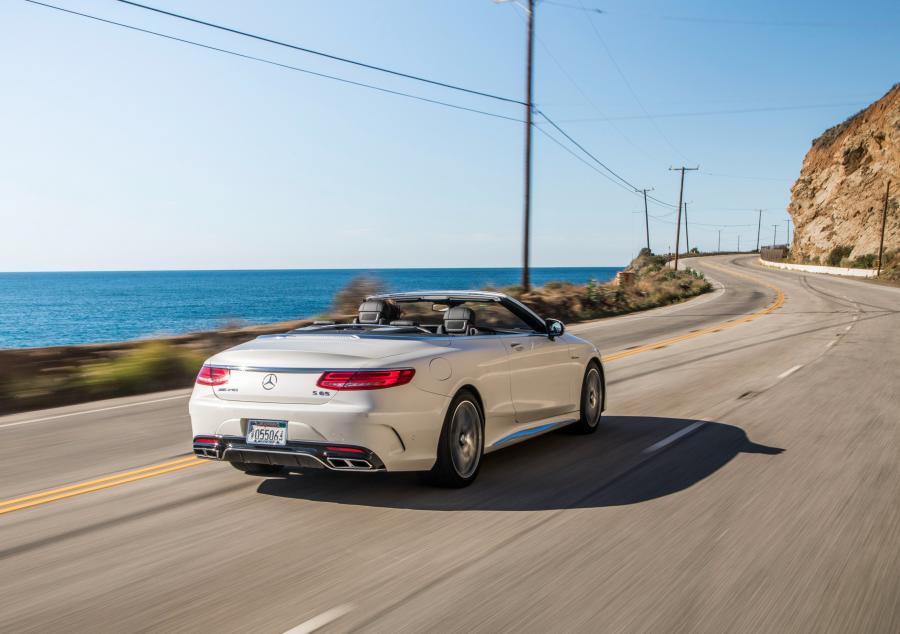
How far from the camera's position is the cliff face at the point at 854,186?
262 feet

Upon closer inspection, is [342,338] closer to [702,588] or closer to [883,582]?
[702,588]

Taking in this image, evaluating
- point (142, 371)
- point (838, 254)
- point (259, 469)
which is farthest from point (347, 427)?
point (838, 254)

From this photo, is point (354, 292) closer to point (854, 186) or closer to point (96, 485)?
point (96, 485)

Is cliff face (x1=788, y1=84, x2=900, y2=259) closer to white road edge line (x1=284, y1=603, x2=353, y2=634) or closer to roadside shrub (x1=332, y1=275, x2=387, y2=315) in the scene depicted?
roadside shrub (x1=332, y1=275, x2=387, y2=315)

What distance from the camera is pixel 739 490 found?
617 centimetres

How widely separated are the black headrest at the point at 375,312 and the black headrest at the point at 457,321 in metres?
0.64

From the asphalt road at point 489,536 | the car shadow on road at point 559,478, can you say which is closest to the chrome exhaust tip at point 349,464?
the asphalt road at point 489,536

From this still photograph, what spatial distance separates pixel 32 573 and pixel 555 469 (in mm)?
3899

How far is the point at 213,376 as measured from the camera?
5.89 metres

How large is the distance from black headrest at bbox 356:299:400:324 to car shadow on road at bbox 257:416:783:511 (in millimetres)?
1300

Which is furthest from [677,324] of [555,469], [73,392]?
[555,469]

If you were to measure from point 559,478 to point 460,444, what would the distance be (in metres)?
0.93

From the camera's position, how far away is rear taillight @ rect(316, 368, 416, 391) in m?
5.43

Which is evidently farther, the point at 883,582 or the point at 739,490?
the point at 739,490
